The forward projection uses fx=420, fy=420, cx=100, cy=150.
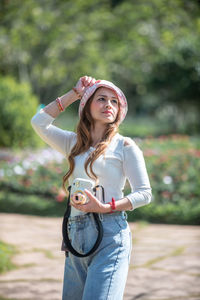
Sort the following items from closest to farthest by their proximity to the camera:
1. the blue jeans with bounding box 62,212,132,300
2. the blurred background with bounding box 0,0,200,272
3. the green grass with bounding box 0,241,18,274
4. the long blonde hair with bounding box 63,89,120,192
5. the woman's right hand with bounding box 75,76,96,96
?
the blue jeans with bounding box 62,212,132,300
the long blonde hair with bounding box 63,89,120,192
the woman's right hand with bounding box 75,76,96,96
the green grass with bounding box 0,241,18,274
the blurred background with bounding box 0,0,200,272

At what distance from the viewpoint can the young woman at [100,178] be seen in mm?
1816

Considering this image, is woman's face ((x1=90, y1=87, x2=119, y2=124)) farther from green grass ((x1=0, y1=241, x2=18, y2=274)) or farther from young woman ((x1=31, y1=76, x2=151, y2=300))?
green grass ((x1=0, y1=241, x2=18, y2=274))

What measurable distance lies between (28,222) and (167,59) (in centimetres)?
1419

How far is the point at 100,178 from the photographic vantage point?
191cm

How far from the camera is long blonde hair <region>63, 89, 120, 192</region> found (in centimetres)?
194

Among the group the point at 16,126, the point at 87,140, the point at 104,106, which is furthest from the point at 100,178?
the point at 16,126

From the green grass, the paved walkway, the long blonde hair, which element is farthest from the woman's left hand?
the green grass

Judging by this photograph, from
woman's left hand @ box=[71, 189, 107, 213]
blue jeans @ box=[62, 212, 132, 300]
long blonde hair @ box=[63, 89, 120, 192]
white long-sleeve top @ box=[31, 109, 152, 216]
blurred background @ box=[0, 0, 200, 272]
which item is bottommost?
blue jeans @ box=[62, 212, 132, 300]

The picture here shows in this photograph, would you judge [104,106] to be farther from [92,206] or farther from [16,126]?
[16,126]

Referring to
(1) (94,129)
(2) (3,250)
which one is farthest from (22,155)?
(1) (94,129)

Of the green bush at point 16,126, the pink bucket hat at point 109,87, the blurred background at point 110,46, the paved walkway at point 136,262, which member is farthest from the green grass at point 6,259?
the blurred background at point 110,46

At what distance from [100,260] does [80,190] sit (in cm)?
32

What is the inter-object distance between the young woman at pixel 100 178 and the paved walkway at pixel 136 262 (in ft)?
5.17

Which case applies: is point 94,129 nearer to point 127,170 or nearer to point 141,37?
point 127,170
